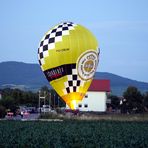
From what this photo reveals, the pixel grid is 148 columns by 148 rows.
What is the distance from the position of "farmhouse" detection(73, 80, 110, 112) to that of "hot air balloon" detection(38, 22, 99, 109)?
49.4 m

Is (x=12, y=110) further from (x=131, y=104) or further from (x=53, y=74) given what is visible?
(x=53, y=74)

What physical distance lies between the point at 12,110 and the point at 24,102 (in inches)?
1598

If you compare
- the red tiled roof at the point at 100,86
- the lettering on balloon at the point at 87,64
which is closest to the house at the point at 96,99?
the red tiled roof at the point at 100,86

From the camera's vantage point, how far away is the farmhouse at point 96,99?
87.9 metres

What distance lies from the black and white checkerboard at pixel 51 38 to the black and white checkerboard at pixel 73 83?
8.16 feet

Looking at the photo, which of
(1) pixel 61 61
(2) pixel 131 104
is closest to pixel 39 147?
(1) pixel 61 61

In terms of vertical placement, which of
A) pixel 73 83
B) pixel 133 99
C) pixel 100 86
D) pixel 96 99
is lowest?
pixel 73 83

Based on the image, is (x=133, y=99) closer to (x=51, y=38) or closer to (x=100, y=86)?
(x=100, y=86)

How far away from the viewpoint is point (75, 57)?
3697 cm

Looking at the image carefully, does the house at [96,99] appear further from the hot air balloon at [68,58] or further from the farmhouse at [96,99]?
the hot air balloon at [68,58]

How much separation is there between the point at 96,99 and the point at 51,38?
2089 inches

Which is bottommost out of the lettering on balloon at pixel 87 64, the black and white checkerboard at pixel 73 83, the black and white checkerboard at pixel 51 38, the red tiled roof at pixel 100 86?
the black and white checkerboard at pixel 73 83

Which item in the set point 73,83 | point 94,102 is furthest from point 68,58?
point 94,102

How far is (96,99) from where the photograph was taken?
8962cm
